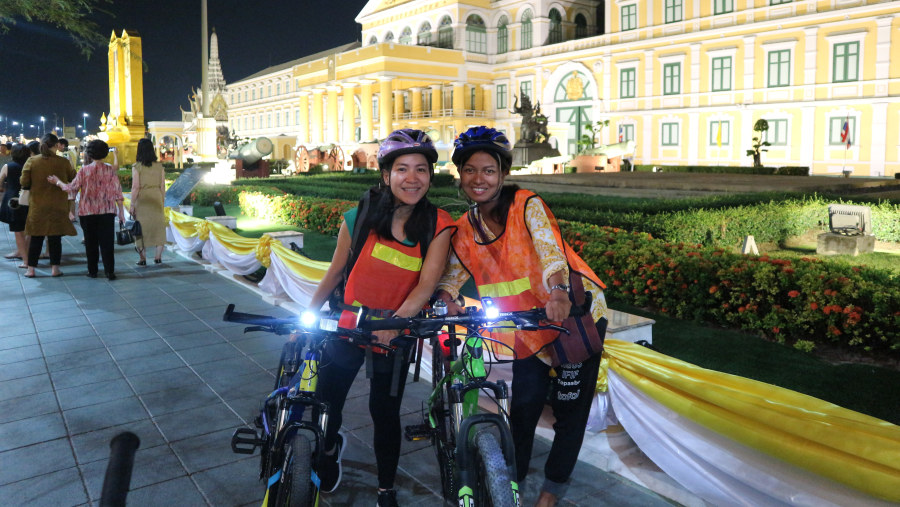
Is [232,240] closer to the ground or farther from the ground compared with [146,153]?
closer to the ground

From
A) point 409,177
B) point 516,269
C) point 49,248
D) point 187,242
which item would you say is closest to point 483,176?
point 409,177

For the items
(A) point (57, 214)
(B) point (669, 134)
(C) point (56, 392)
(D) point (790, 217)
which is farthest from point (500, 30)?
(C) point (56, 392)

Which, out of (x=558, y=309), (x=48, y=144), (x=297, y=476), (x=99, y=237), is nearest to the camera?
(x=297, y=476)

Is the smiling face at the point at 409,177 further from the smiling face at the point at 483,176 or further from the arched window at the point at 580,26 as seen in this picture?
the arched window at the point at 580,26

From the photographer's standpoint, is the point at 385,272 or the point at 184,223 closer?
the point at 385,272

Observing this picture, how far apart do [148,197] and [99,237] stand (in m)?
0.95

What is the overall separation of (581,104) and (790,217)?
102 feet

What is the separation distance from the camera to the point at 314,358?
8.80 ft

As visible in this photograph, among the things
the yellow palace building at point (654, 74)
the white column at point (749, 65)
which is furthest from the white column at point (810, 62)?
the white column at point (749, 65)

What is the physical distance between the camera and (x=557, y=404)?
2.95 metres

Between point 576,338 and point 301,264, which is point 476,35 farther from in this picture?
point 576,338

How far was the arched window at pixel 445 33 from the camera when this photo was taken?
46.7 meters

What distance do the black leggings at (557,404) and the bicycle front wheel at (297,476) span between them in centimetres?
94

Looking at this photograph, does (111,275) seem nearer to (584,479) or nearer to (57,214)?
(57,214)
